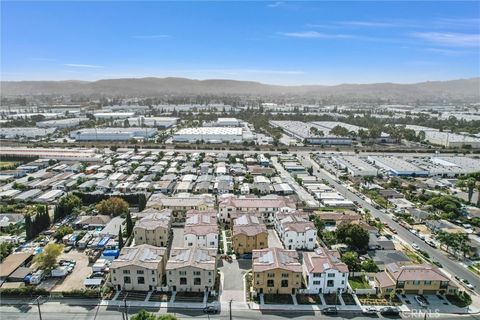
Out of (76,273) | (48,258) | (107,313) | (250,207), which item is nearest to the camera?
(107,313)

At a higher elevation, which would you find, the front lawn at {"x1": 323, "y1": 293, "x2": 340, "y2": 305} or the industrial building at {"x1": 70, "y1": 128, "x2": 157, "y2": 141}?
the industrial building at {"x1": 70, "y1": 128, "x2": 157, "y2": 141}

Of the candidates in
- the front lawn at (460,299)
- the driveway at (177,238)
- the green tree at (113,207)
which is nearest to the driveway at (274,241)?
the driveway at (177,238)

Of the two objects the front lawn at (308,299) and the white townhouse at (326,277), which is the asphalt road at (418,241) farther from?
the front lawn at (308,299)

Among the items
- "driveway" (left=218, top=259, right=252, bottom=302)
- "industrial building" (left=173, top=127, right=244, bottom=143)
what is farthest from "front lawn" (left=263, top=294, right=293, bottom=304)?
"industrial building" (left=173, top=127, right=244, bottom=143)

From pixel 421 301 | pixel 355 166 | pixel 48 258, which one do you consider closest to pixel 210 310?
pixel 48 258

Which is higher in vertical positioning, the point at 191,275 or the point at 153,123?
the point at 153,123

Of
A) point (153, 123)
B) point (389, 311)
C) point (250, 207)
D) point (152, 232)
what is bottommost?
point (389, 311)

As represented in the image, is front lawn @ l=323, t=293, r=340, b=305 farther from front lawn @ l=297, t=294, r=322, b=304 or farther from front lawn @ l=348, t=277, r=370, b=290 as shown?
front lawn @ l=348, t=277, r=370, b=290

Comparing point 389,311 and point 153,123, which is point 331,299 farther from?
point 153,123
